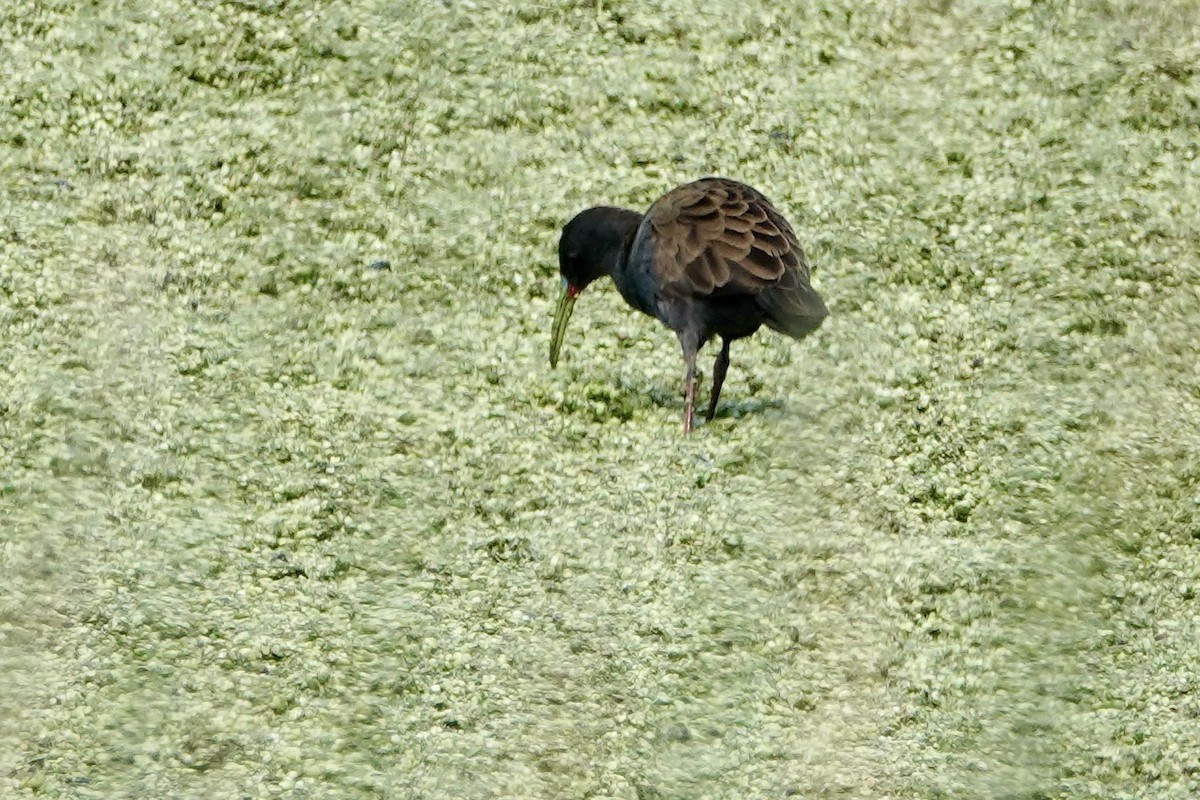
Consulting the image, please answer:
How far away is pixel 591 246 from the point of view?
27.4ft

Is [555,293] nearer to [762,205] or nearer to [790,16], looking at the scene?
[762,205]

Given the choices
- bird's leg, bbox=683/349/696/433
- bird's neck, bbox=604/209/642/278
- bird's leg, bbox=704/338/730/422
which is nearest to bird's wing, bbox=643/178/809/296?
bird's neck, bbox=604/209/642/278

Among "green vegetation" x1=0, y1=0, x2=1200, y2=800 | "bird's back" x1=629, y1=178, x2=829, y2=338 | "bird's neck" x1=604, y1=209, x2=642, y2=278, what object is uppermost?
"bird's back" x1=629, y1=178, x2=829, y2=338

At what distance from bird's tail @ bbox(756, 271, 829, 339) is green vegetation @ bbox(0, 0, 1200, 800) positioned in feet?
2.42

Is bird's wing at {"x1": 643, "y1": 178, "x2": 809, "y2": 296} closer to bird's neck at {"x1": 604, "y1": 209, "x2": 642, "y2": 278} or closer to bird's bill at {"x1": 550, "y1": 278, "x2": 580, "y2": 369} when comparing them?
bird's neck at {"x1": 604, "y1": 209, "x2": 642, "y2": 278}

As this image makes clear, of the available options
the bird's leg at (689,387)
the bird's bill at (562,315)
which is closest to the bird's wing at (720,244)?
the bird's leg at (689,387)

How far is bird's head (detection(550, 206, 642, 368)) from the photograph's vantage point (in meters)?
8.30

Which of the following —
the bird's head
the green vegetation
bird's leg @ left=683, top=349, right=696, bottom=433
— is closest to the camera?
the green vegetation

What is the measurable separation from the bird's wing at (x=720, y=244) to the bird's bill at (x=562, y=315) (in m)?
0.61

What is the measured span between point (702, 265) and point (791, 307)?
444mm

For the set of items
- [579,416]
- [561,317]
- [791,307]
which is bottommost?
[579,416]

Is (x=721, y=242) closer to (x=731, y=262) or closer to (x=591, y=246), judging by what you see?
(x=731, y=262)

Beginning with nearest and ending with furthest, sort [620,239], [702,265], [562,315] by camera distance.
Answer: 1. [702,265]
2. [620,239]
3. [562,315]

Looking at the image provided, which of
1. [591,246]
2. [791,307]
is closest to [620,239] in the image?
[591,246]
